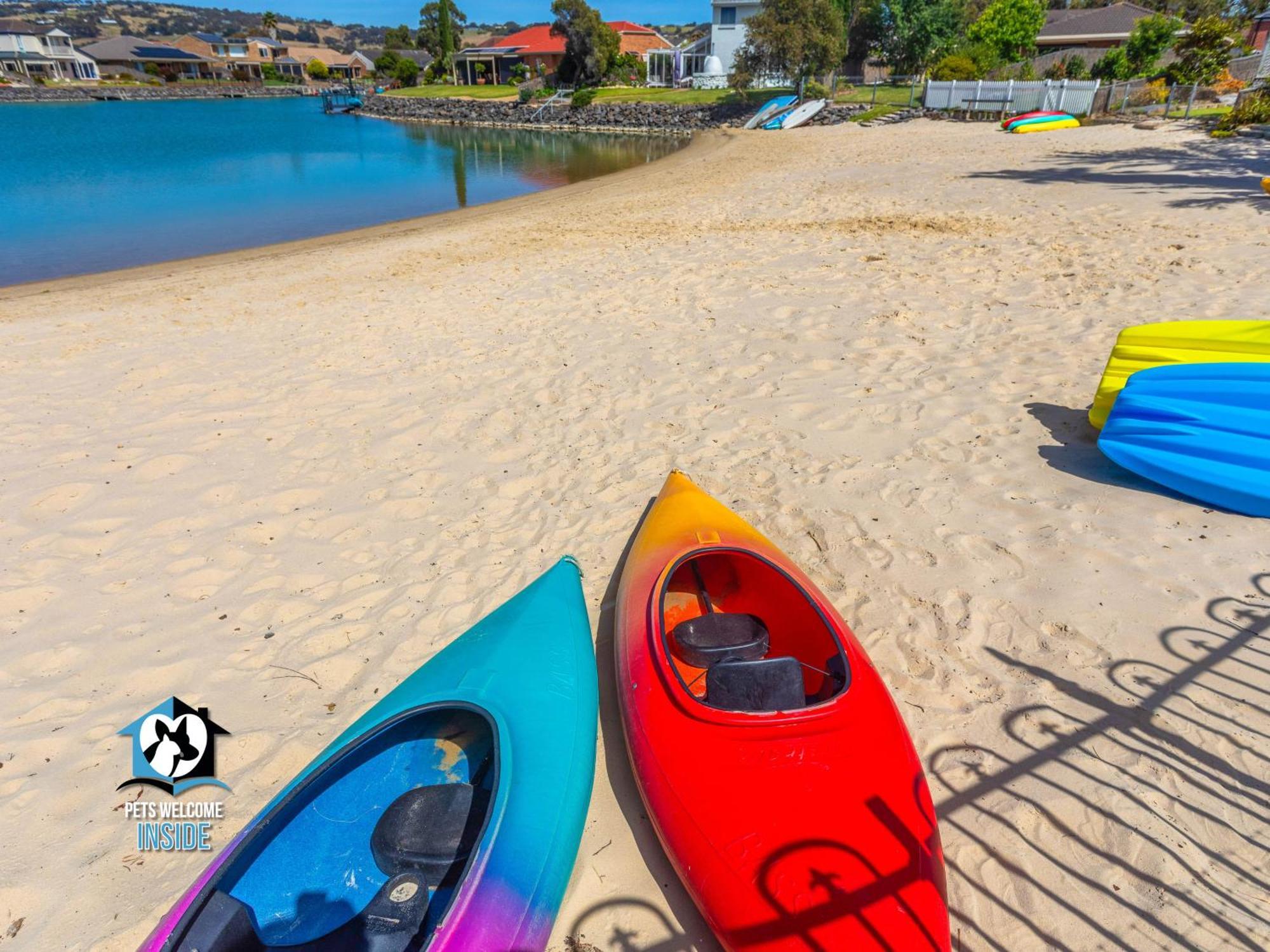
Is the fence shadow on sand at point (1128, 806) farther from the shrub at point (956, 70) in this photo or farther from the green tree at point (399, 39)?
the green tree at point (399, 39)

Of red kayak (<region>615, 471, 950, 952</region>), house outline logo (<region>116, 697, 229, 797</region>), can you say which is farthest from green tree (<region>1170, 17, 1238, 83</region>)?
house outline logo (<region>116, 697, 229, 797</region>)

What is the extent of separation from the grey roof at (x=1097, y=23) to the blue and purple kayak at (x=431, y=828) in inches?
2176

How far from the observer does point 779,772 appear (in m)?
2.68

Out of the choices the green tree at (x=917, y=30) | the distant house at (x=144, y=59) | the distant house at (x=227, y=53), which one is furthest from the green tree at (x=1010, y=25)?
the distant house at (x=144, y=59)

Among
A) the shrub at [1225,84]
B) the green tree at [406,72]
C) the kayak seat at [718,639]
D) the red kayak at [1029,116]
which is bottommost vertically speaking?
the kayak seat at [718,639]

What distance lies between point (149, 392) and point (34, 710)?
4.41 m

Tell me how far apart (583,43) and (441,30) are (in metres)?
30.4

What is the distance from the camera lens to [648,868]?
9.33 ft

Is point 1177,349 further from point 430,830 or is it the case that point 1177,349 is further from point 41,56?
point 41,56

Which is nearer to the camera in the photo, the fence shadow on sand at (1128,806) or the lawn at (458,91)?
the fence shadow on sand at (1128,806)

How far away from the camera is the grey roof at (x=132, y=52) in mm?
92375

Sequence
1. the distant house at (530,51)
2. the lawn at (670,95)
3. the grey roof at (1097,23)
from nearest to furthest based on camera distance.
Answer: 1. the grey roof at (1097,23)
2. the lawn at (670,95)
3. the distant house at (530,51)

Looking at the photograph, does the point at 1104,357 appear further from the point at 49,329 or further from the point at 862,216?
the point at 49,329

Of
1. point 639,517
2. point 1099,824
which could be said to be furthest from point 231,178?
point 1099,824
